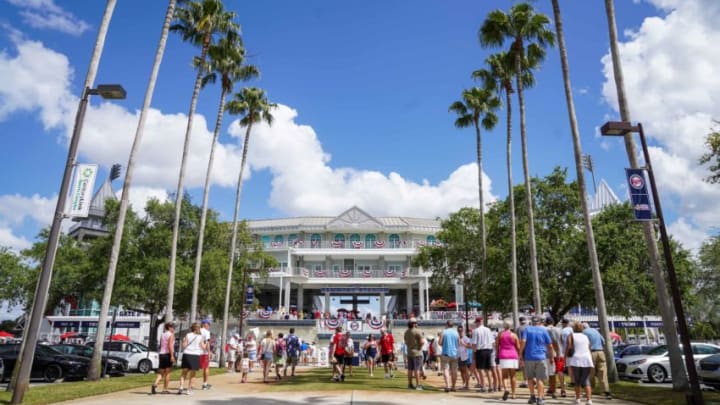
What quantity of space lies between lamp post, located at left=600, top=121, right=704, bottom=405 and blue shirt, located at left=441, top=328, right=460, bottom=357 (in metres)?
5.08

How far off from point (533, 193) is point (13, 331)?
58017 millimetres

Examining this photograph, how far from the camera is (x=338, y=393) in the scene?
1135 cm

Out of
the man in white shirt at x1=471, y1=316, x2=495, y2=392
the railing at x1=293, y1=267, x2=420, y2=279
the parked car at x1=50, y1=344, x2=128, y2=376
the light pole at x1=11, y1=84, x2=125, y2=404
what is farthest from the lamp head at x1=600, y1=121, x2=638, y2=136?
the railing at x1=293, y1=267, x2=420, y2=279

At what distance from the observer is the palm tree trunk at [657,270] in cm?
1180

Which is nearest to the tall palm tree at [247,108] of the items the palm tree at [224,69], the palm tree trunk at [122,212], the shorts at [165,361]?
the palm tree at [224,69]

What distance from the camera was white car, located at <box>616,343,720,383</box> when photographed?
16.6 meters

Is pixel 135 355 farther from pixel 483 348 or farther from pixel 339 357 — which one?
pixel 483 348

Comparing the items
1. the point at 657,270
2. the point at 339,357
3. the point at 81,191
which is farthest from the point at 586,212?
the point at 81,191

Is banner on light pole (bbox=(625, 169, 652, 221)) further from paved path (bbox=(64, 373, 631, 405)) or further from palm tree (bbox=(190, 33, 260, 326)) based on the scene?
palm tree (bbox=(190, 33, 260, 326))

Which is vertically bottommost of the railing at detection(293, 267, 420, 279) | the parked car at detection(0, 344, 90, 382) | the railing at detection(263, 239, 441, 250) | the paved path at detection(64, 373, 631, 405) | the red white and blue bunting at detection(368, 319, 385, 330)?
the paved path at detection(64, 373, 631, 405)

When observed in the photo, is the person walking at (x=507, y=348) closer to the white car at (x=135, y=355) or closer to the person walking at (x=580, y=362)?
the person walking at (x=580, y=362)

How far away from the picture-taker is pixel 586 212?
16.2m

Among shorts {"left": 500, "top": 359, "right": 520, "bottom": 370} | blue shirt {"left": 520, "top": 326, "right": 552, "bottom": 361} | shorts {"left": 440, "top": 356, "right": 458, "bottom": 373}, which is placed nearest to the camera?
blue shirt {"left": 520, "top": 326, "right": 552, "bottom": 361}

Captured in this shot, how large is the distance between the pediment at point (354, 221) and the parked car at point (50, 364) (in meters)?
31.7
